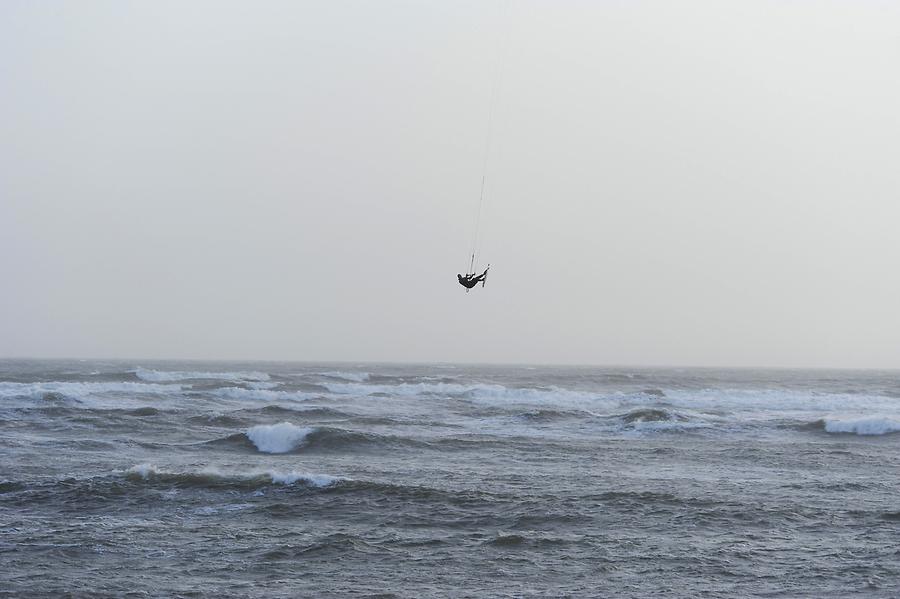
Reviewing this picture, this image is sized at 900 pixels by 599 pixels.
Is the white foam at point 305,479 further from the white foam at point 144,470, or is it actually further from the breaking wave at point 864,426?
the breaking wave at point 864,426

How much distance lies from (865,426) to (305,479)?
25.3 meters

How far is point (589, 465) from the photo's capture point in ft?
79.7

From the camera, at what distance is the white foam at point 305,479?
1995cm

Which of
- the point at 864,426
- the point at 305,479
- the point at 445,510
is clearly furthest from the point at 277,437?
the point at 864,426

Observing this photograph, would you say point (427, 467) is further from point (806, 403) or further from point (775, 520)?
point (806, 403)

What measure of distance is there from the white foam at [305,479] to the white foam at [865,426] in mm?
23607

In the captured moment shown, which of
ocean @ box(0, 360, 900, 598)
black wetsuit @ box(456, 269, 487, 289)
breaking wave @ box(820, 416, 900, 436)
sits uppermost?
black wetsuit @ box(456, 269, 487, 289)

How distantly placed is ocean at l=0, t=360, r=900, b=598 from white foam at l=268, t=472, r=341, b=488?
0.07 metres

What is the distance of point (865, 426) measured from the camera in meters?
35.2

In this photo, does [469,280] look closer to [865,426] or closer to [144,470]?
[144,470]

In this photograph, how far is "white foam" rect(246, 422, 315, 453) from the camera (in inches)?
1111

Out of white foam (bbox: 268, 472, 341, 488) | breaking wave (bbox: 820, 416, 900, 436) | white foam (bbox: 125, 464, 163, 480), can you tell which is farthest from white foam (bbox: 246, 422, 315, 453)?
breaking wave (bbox: 820, 416, 900, 436)

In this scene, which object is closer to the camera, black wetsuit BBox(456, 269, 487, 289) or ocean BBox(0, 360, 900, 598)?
ocean BBox(0, 360, 900, 598)

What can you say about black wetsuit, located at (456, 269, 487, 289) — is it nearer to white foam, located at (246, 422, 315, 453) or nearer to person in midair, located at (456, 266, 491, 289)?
person in midair, located at (456, 266, 491, 289)
